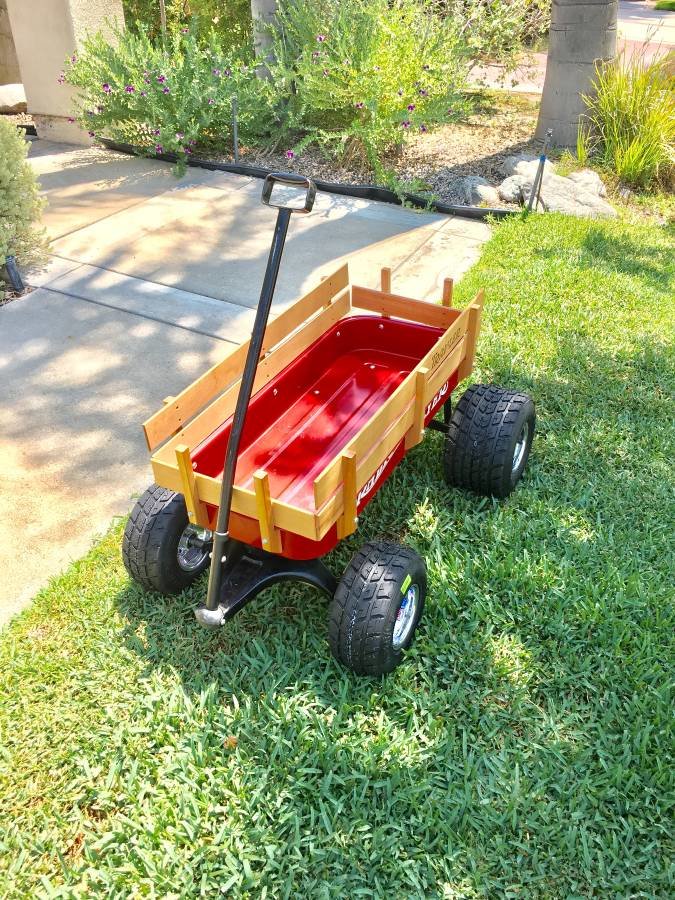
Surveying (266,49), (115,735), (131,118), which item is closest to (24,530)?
(115,735)

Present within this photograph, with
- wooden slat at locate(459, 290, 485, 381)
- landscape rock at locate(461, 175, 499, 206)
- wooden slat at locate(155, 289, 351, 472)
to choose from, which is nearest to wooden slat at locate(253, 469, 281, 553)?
wooden slat at locate(155, 289, 351, 472)

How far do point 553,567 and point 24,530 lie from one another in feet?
7.84

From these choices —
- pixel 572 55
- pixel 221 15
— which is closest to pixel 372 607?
pixel 572 55

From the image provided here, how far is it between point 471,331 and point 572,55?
18.0ft

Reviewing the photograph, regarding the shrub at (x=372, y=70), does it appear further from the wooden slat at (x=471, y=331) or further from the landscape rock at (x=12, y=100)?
the wooden slat at (x=471, y=331)

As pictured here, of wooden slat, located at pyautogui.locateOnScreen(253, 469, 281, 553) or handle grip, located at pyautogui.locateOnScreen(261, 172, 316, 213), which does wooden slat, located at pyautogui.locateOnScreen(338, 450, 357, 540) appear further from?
handle grip, located at pyautogui.locateOnScreen(261, 172, 316, 213)

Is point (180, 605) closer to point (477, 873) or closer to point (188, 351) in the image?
point (477, 873)

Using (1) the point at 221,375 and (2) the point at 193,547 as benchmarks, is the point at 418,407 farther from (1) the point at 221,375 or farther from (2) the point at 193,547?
(2) the point at 193,547

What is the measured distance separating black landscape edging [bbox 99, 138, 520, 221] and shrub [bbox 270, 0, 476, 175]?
0.27 m

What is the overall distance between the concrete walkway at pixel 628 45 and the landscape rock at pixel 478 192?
1.54 m

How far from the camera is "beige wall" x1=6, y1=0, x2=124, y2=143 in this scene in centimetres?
781

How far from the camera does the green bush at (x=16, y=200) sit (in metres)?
5.23

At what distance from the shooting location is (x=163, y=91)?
7379mm

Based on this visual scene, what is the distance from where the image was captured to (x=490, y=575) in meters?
3.24
